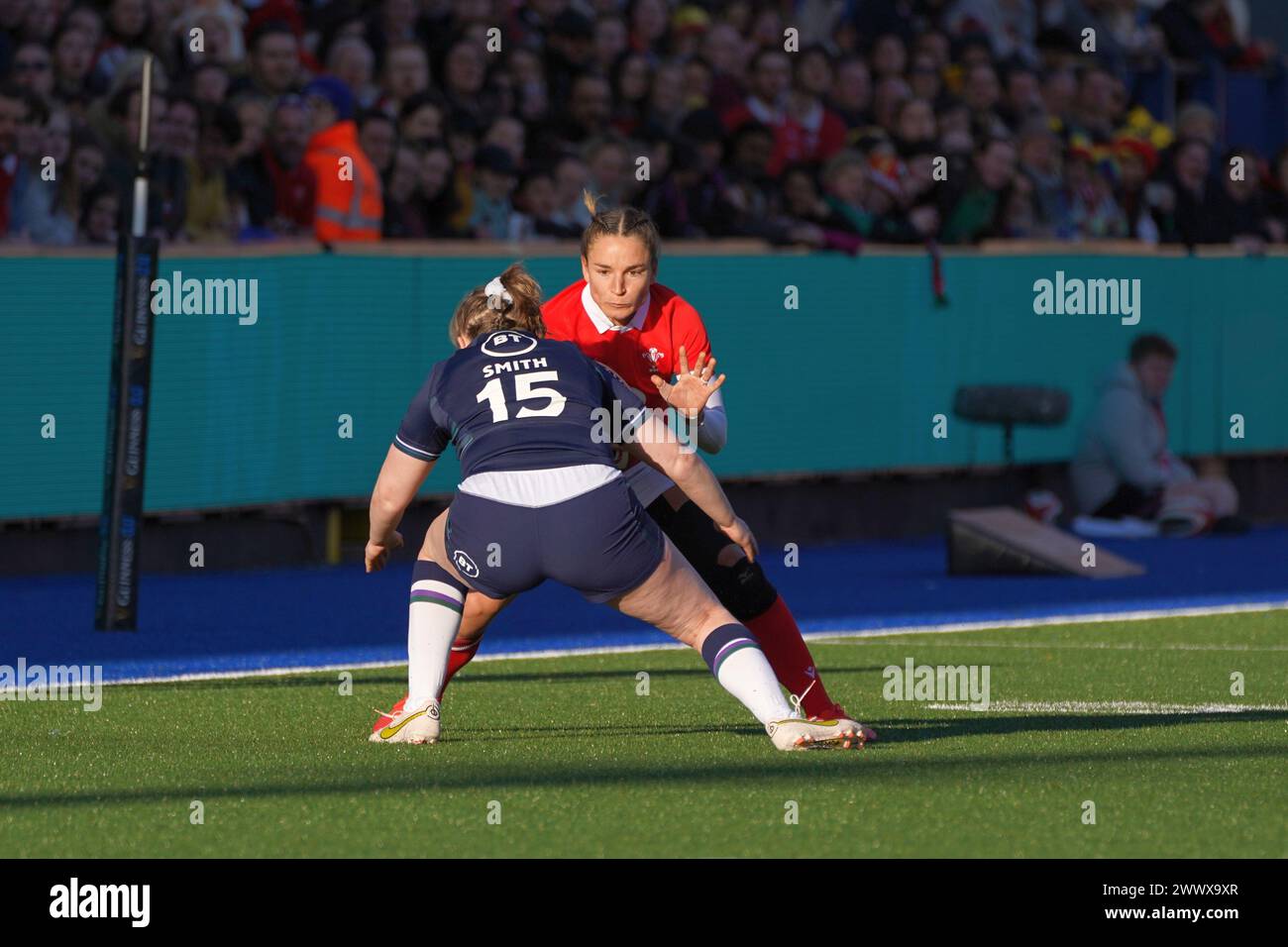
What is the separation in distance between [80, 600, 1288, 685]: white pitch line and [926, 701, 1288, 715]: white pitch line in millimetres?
2452

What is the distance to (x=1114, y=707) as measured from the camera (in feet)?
34.7

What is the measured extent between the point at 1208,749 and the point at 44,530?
8595 millimetres

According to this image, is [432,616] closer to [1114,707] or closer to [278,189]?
[1114,707]

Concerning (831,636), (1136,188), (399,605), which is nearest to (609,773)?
(831,636)

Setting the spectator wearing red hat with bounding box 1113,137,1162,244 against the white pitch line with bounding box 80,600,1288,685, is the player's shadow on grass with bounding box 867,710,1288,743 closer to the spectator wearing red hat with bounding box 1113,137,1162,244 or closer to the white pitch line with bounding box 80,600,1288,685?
the white pitch line with bounding box 80,600,1288,685

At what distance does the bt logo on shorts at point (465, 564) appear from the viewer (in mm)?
8750

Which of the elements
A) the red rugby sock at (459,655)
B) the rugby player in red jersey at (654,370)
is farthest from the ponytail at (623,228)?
the red rugby sock at (459,655)

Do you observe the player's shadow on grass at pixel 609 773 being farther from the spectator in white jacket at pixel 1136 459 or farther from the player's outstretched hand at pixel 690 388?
the spectator in white jacket at pixel 1136 459

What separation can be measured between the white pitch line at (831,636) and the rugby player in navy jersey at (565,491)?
302 centimetres

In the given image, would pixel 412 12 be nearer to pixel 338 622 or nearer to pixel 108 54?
pixel 108 54

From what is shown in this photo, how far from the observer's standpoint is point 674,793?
807 cm

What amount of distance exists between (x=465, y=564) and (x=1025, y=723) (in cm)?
238

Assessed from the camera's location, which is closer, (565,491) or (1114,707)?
(565,491)
